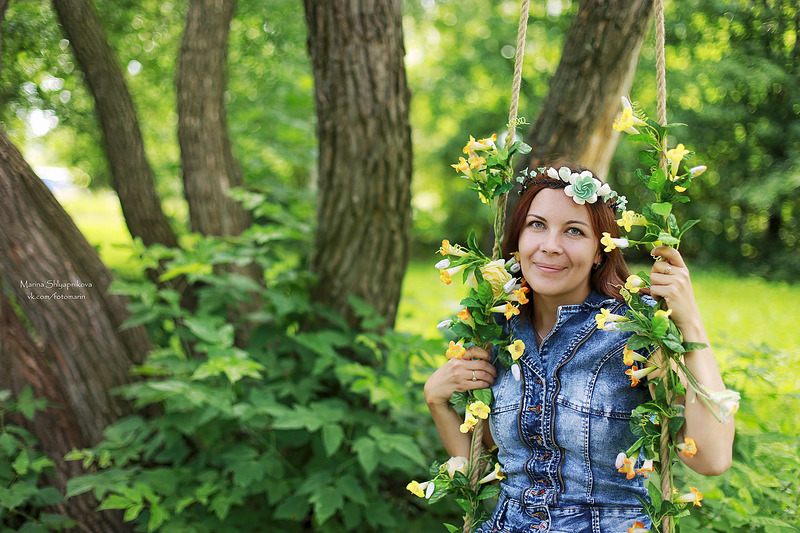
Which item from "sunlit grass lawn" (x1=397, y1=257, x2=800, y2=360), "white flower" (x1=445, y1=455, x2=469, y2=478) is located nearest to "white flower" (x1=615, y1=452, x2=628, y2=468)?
"white flower" (x1=445, y1=455, x2=469, y2=478)

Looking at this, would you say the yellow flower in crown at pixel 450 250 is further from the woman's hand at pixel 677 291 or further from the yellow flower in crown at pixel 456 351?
the woman's hand at pixel 677 291

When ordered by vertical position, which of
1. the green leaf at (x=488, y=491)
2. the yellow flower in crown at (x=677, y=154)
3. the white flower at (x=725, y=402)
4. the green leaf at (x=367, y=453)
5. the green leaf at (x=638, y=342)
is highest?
the yellow flower in crown at (x=677, y=154)

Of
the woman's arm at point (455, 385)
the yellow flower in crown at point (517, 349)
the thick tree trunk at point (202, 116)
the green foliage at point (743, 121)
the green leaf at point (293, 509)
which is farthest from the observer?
the thick tree trunk at point (202, 116)

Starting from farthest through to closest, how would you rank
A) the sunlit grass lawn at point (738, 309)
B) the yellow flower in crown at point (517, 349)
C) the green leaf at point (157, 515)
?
the sunlit grass lawn at point (738, 309) < the green leaf at point (157, 515) < the yellow flower in crown at point (517, 349)

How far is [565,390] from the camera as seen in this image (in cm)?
158

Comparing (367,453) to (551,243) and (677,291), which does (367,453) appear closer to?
(551,243)

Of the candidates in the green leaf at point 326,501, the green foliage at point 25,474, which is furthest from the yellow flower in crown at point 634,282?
the green foliage at point 25,474

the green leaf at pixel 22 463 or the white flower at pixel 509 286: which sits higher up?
the white flower at pixel 509 286

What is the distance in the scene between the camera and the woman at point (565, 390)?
1530 mm

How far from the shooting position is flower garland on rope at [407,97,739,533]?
1.36 metres

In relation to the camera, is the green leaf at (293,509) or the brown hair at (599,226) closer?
the brown hair at (599,226)

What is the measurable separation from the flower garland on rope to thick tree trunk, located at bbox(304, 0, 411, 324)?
1.30m

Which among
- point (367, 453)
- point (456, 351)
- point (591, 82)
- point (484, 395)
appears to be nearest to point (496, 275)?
point (456, 351)

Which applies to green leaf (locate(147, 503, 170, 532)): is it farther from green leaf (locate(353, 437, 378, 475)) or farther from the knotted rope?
the knotted rope
